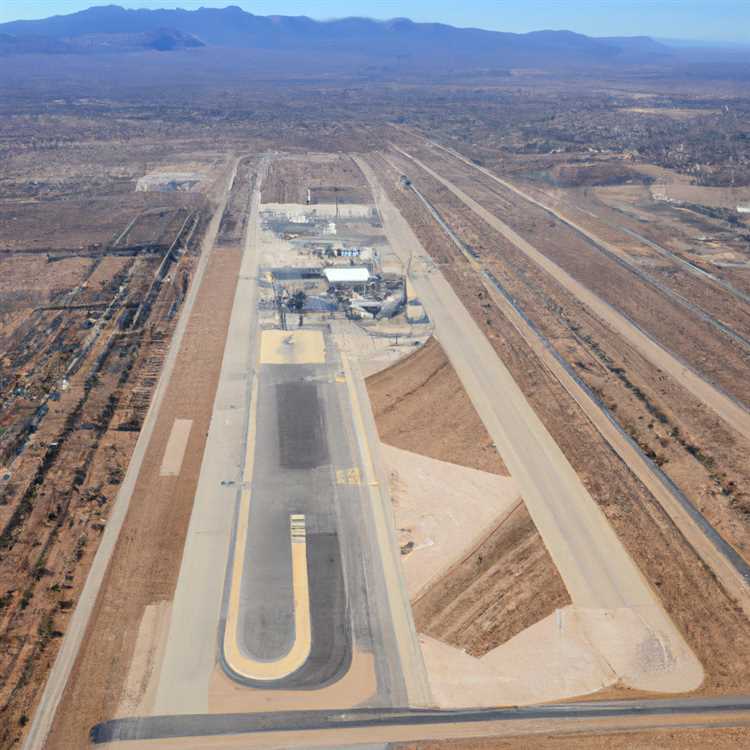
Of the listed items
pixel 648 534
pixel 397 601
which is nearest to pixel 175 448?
pixel 397 601

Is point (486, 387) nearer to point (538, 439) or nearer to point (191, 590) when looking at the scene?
point (538, 439)

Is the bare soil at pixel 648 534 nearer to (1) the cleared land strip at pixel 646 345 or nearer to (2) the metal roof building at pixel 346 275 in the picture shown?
(1) the cleared land strip at pixel 646 345

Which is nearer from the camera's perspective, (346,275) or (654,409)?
(654,409)

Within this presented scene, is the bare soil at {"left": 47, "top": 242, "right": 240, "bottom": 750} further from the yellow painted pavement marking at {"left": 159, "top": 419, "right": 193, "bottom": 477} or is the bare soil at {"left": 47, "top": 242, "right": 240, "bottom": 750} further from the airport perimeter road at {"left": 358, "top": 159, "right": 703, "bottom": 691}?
the airport perimeter road at {"left": 358, "top": 159, "right": 703, "bottom": 691}

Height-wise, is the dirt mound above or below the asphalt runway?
above

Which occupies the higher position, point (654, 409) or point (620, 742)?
point (654, 409)

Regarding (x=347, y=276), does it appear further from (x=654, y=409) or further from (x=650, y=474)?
(x=650, y=474)

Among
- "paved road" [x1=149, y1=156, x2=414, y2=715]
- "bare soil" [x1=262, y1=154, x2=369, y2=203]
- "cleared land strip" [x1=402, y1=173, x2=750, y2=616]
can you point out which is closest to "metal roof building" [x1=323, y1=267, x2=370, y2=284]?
"cleared land strip" [x1=402, y1=173, x2=750, y2=616]
